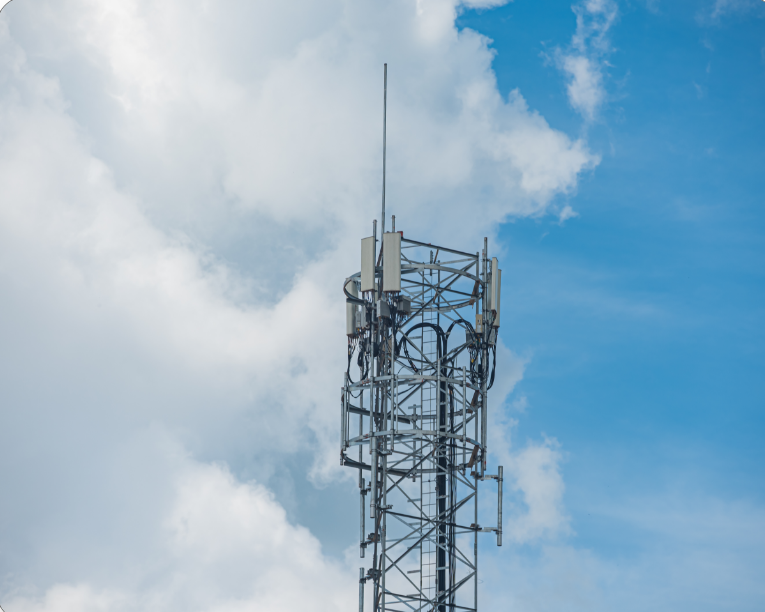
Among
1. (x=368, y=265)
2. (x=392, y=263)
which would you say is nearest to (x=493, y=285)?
(x=392, y=263)

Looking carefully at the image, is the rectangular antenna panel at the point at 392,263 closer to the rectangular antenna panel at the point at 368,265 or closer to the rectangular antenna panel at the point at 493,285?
the rectangular antenna panel at the point at 368,265

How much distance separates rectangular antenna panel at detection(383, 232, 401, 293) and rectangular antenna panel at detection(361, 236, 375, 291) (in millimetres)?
802

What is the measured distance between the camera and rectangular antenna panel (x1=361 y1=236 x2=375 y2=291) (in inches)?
2258

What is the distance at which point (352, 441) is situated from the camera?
190ft

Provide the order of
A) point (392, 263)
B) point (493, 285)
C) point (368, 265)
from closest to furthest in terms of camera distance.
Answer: point (392, 263), point (368, 265), point (493, 285)

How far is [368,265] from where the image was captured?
5753 centimetres

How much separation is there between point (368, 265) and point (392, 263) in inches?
58.4

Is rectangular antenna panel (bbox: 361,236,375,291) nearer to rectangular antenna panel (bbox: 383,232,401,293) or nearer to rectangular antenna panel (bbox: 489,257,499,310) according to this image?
rectangular antenna panel (bbox: 383,232,401,293)

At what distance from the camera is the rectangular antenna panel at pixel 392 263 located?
185 feet

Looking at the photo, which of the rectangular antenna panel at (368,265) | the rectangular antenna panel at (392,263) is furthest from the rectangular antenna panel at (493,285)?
the rectangular antenna panel at (368,265)

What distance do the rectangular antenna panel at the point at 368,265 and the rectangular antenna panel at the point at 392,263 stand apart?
0.80m

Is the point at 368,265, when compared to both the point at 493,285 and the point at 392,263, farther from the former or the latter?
the point at 493,285

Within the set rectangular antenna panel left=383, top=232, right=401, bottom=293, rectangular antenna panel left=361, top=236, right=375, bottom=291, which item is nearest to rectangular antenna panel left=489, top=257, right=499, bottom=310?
rectangular antenna panel left=383, top=232, right=401, bottom=293

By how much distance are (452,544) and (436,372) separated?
28.9 feet
